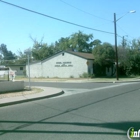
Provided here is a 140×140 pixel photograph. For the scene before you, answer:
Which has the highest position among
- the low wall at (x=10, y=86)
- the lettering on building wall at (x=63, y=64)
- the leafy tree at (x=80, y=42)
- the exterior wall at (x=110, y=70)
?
the leafy tree at (x=80, y=42)

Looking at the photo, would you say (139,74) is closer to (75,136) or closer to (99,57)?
(99,57)

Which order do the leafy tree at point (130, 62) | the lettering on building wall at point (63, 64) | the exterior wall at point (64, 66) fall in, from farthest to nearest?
the leafy tree at point (130, 62)
the lettering on building wall at point (63, 64)
the exterior wall at point (64, 66)

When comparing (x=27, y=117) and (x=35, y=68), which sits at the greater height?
(x=35, y=68)

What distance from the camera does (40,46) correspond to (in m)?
82.9

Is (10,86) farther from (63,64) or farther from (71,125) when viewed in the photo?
(63,64)

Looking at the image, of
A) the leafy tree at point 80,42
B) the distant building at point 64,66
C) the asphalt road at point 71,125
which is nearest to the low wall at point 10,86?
the asphalt road at point 71,125

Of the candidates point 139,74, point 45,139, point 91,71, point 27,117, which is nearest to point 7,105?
point 27,117

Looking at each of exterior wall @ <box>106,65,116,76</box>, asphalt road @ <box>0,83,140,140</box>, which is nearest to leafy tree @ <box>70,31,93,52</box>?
exterior wall @ <box>106,65,116,76</box>

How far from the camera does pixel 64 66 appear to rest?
45.2 meters

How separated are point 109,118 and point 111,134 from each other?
6.78ft

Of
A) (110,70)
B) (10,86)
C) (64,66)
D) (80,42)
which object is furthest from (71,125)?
(80,42)

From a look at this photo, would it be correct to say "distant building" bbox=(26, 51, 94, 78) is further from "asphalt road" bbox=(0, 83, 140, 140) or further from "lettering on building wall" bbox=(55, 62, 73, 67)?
"asphalt road" bbox=(0, 83, 140, 140)

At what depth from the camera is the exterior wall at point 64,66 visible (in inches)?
1691

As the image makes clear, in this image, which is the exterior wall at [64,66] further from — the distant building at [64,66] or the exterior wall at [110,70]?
the exterior wall at [110,70]
